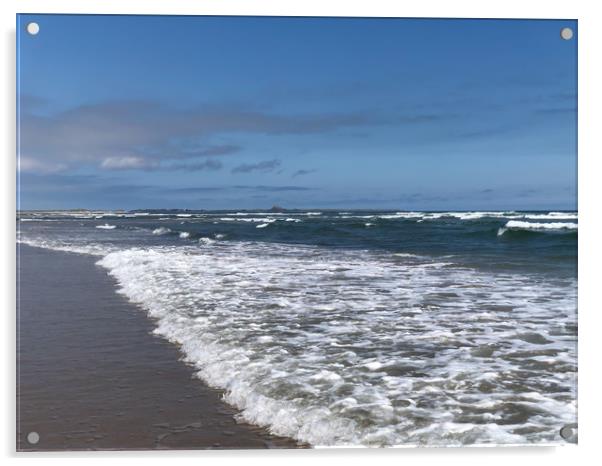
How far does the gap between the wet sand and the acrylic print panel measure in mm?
14

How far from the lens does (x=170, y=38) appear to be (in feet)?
12.0

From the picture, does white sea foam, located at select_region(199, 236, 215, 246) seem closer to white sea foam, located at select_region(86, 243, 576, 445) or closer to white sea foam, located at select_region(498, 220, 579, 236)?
white sea foam, located at select_region(86, 243, 576, 445)

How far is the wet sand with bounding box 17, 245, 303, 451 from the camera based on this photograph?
3.04m

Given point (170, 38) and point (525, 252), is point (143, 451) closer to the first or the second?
point (170, 38)

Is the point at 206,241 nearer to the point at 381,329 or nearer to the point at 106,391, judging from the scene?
the point at 381,329

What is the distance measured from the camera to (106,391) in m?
3.28

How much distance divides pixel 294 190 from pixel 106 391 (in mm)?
1840

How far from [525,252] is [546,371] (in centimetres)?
309

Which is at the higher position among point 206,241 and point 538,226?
point 538,226

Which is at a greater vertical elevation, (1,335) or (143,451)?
(1,335)

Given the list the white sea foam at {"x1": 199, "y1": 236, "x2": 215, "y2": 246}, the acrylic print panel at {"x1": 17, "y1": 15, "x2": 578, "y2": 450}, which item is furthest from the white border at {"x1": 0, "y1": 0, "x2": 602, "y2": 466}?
the white sea foam at {"x1": 199, "y1": 236, "x2": 215, "y2": 246}
